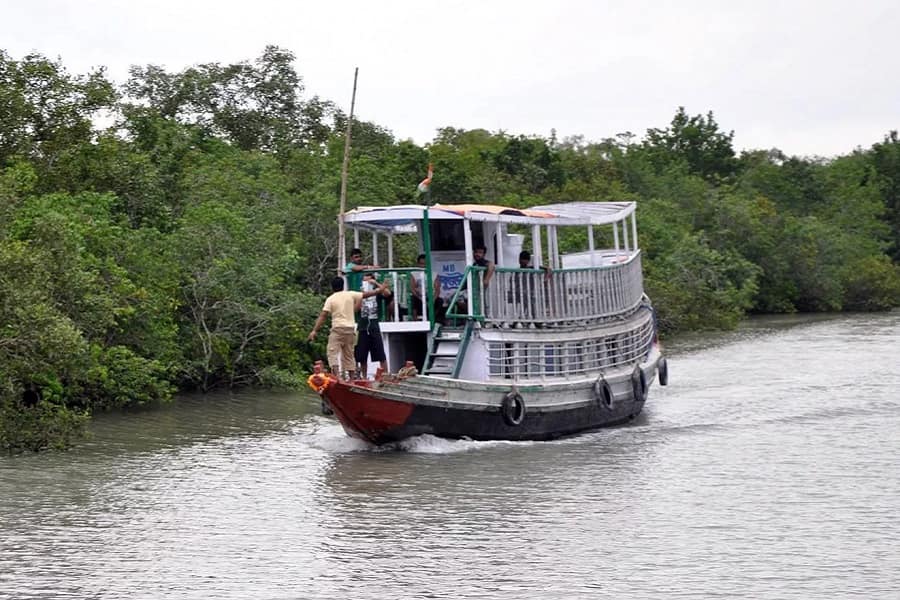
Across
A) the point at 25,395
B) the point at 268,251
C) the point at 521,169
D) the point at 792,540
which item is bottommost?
the point at 792,540

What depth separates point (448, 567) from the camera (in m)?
11.5

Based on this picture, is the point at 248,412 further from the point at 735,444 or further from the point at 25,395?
the point at 735,444

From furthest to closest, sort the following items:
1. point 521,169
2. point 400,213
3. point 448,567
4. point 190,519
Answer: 1. point 521,169
2. point 400,213
3. point 190,519
4. point 448,567

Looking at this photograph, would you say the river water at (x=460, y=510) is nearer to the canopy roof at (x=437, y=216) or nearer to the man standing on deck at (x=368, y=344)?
the man standing on deck at (x=368, y=344)

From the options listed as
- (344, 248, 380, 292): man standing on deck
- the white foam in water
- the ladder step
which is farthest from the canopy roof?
the white foam in water

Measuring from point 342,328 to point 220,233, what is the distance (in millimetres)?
7878

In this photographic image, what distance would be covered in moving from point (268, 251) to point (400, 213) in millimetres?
7581

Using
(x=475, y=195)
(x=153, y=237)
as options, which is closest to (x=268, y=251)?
(x=153, y=237)

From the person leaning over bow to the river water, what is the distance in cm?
116

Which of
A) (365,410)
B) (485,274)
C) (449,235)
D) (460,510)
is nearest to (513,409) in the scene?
(485,274)

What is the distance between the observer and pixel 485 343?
681 inches

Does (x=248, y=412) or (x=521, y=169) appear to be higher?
(x=521, y=169)

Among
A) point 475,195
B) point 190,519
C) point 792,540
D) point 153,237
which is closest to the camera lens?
point 792,540

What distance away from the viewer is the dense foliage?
18.8m
